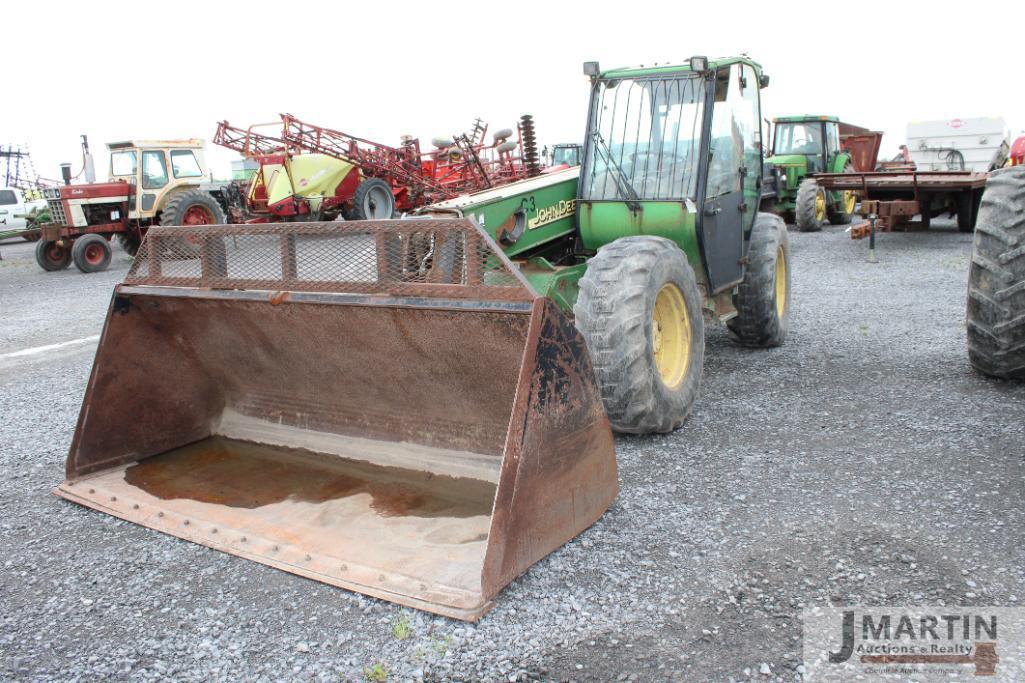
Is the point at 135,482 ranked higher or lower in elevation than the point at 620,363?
lower

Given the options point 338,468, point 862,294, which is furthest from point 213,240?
point 862,294

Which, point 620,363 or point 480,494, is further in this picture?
point 620,363

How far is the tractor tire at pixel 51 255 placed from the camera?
1598cm

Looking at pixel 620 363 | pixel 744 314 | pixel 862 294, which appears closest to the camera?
pixel 620 363

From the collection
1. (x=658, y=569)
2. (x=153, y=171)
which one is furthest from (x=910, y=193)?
(x=153, y=171)

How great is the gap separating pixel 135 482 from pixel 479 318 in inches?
76.1

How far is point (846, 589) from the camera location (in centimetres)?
289

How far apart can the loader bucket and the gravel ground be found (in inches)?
6.0

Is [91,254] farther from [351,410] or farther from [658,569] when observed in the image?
[658,569]

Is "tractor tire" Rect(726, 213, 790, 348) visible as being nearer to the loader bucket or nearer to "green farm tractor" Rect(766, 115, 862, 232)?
the loader bucket

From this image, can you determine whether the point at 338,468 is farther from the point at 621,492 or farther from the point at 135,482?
the point at 621,492

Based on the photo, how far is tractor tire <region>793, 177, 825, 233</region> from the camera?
1520 cm

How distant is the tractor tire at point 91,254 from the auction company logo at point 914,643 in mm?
15473

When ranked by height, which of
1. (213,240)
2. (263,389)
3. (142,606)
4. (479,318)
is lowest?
(142,606)
